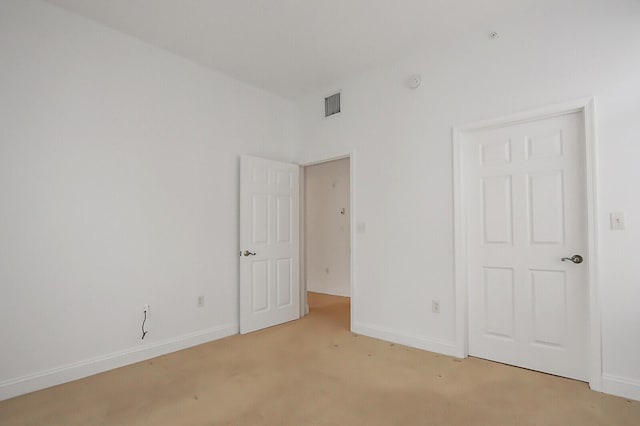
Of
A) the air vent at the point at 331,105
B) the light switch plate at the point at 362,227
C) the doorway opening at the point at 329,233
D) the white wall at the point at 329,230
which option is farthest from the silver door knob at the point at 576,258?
the white wall at the point at 329,230

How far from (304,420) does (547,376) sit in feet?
6.31

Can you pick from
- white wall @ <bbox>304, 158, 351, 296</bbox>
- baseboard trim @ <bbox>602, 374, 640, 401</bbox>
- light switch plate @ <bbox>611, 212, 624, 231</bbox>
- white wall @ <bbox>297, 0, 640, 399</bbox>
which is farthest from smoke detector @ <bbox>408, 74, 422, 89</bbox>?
baseboard trim @ <bbox>602, 374, 640, 401</bbox>

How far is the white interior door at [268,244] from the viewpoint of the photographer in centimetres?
392

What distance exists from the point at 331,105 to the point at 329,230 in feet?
8.42

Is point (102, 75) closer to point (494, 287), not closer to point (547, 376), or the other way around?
point (494, 287)

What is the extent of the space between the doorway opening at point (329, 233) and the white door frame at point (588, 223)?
263 cm

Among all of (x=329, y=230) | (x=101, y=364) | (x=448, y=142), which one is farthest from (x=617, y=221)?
(x=329, y=230)

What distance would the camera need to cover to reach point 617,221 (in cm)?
238

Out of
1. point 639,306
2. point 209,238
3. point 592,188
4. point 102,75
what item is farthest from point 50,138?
point 639,306

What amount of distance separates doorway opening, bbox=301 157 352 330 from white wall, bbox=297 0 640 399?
166 centimetres

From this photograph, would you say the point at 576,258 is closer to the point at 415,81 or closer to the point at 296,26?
the point at 415,81

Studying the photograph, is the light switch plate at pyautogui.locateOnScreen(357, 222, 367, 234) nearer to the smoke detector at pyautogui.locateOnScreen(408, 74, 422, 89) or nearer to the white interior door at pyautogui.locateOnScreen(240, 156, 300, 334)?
the white interior door at pyautogui.locateOnScreen(240, 156, 300, 334)

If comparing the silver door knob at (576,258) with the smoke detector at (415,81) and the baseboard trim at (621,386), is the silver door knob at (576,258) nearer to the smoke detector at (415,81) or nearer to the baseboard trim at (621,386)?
the baseboard trim at (621,386)

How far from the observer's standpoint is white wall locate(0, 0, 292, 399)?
2510 millimetres
